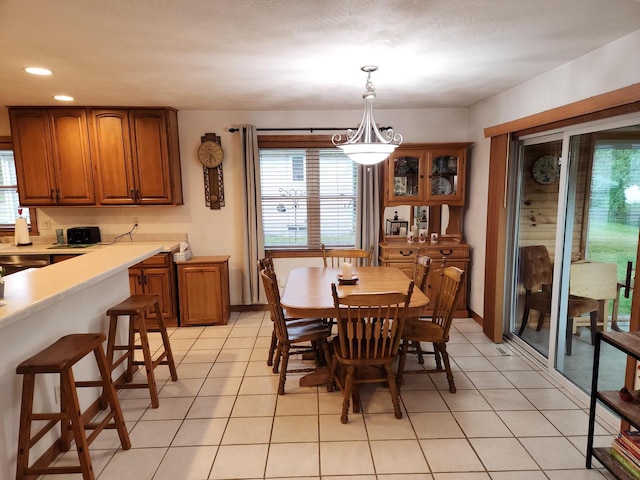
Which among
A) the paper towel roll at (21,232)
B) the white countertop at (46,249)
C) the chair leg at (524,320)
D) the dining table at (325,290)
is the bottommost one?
the chair leg at (524,320)

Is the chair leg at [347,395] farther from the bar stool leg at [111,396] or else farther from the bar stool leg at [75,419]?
the bar stool leg at [75,419]

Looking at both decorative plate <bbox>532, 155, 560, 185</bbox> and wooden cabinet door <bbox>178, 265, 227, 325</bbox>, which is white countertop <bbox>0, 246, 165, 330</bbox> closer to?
wooden cabinet door <bbox>178, 265, 227, 325</bbox>

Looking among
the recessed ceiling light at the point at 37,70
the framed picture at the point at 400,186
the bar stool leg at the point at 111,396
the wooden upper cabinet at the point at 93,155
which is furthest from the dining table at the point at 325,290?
the recessed ceiling light at the point at 37,70

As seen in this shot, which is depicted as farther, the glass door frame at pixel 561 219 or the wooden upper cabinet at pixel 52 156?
the wooden upper cabinet at pixel 52 156

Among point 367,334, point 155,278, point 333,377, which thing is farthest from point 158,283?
point 367,334

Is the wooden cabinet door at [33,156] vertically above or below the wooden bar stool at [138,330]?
above

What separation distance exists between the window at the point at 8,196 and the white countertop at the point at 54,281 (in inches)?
93.5

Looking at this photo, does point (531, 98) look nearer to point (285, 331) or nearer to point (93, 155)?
point (285, 331)

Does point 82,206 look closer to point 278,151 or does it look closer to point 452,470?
point 278,151

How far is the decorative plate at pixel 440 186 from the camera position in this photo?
4449mm

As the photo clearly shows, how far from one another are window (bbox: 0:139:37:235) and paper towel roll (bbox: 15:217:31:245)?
9.8 inches

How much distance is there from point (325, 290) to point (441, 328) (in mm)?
942

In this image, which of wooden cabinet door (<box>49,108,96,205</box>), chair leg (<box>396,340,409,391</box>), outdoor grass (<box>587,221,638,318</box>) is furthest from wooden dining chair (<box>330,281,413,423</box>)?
wooden cabinet door (<box>49,108,96,205</box>)

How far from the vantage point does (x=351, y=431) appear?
7.97 ft
